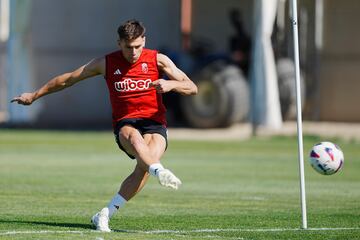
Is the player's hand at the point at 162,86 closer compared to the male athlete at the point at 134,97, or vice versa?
the player's hand at the point at 162,86

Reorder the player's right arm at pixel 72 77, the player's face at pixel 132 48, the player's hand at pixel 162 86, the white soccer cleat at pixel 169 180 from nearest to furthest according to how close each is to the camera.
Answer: the white soccer cleat at pixel 169 180 → the player's hand at pixel 162 86 → the player's face at pixel 132 48 → the player's right arm at pixel 72 77

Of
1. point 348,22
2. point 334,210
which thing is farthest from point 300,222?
point 348,22

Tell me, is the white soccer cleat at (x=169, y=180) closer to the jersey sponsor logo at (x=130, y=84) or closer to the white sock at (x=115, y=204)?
the white sock at (x=115, y=204)

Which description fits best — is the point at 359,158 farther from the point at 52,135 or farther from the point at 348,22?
the point at 348,22

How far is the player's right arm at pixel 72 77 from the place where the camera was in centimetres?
1274

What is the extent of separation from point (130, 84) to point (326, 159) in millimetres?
2272

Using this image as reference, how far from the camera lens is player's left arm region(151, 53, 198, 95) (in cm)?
1191

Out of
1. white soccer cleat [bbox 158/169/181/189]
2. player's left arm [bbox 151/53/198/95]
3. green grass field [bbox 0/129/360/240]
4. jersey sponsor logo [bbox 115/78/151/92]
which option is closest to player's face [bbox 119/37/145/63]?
jersey sponsor logo [bbox 115/78/151/92]

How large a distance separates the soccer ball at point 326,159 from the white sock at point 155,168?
205 cm

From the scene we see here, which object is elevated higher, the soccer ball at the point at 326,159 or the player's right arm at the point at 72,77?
the player's right arm at the point at 72,77

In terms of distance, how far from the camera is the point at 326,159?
1295 cm

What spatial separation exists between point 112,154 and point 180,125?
10.2 meters

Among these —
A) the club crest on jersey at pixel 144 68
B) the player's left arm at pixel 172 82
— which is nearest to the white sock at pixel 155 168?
the player's left arm at pixel 172 82

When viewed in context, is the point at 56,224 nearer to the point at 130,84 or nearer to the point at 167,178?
the point at 130,84
